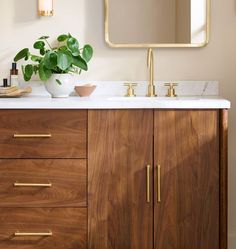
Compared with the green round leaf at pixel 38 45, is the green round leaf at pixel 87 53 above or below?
below

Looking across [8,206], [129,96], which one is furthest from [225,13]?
[8,206]

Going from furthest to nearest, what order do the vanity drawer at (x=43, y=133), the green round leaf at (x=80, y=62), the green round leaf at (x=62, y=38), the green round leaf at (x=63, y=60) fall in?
the green round leaf at (x=62, y=38)
the green round leaf at (x=80, y=62)
the green round leaf at (x=63, y=60)
the vanity drawer at (x=43, y=133)

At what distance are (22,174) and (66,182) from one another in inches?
7.9

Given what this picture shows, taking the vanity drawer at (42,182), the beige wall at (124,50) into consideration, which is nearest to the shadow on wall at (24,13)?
the beige wall at (124,50)

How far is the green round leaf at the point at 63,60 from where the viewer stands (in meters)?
2.84

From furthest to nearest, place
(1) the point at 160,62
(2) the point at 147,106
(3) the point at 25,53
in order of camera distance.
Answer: (1) the point at 160,62
(3) the point at 25,53
(2) the point at 147,106

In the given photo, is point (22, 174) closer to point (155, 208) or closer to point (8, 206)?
point (8, 206)

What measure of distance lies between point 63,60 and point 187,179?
82 centimetres

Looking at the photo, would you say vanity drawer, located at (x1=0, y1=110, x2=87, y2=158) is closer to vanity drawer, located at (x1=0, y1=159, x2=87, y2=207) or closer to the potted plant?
vanity drawer, located at (x1=0, y1=159, x2=87, y2=207)

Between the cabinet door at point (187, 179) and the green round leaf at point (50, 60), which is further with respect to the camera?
the green round leaf at point (50, 60)

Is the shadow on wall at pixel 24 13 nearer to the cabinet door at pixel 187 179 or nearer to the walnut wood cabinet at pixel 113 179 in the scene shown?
the walnut wood cabinet at pixel 113 179

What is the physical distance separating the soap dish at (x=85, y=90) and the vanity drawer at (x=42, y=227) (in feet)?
2.12

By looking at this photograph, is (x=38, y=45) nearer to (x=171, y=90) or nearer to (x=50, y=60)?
(x=50, y=60)

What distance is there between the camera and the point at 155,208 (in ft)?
8.84
